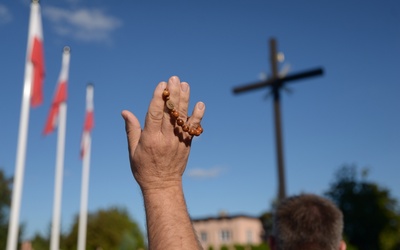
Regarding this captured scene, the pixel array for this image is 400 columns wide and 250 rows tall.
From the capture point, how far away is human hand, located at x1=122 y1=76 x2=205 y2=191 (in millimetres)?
1490

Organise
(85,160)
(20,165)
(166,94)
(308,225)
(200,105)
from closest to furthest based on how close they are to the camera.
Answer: (166,94) → (200,105) → (308,225) → (20,165) → (85,160)

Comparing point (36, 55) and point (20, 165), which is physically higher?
point (36, 55)

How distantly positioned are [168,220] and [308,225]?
1051mm

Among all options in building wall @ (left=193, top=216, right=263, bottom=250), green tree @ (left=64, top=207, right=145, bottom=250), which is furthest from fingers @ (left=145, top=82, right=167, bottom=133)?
building wall @ (left=193, top=216, right=263, bottom=250)

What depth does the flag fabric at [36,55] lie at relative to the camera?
1084cm

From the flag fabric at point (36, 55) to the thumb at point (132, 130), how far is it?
968 centimetres

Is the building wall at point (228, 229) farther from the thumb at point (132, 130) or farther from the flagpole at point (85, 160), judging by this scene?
the thumb at point (132, 130)

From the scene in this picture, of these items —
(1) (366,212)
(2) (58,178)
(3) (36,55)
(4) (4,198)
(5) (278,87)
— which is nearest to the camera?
(3) (36,55)

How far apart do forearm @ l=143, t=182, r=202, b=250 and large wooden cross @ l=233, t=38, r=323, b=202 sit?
11.4 m

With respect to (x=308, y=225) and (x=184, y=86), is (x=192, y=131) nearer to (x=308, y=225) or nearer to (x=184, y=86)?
(x=184, y=86)

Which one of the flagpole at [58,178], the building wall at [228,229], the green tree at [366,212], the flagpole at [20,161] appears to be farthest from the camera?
the building wall at [228,229]

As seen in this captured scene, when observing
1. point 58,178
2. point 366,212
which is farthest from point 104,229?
point 58,178

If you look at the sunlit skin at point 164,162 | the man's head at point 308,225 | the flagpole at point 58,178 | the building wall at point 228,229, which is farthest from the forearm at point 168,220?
the building wall at point 228,229

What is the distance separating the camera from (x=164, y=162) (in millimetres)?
1559
